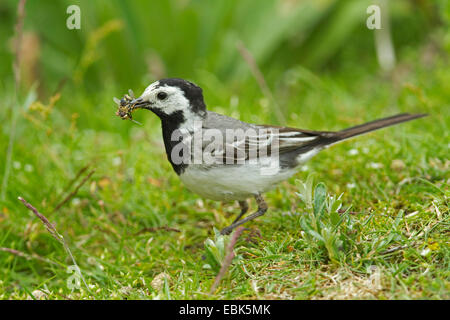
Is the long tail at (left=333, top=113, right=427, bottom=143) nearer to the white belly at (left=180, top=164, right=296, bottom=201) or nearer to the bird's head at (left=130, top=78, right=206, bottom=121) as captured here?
the white belly at (left=180, top=164, right=296, bottom=201)

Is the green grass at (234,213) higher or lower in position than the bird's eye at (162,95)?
lower

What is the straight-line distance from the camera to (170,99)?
3945mm

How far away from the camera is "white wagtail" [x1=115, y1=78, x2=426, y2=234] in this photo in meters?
3.86

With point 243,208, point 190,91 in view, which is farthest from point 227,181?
point 190,91

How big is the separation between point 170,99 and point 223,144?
501mm

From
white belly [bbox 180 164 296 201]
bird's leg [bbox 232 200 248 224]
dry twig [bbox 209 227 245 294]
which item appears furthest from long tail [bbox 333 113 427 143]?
dry twig [bbox 209 227 245 294]

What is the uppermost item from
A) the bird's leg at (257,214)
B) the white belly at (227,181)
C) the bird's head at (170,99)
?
the bird's head at (170,99)

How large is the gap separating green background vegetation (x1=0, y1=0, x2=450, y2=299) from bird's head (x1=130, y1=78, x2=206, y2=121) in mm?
976

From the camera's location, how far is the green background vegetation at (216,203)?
3.28 metres

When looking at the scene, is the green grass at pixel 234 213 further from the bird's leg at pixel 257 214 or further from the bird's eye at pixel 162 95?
the bird's eye at pixel 162 95

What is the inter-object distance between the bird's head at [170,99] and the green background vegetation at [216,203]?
3.20 ft

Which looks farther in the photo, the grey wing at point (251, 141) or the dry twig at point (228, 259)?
the grey wing at point (251, 141)

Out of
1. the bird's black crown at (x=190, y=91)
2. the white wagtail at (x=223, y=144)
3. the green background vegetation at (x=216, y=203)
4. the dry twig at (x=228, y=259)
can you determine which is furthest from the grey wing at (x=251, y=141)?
the dry twig at (x=228, y=259)
